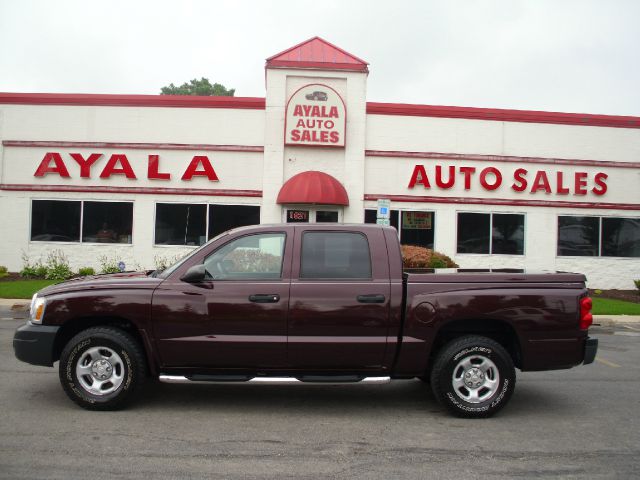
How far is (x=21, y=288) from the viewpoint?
15.0 metres

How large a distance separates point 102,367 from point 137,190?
13.5 metres

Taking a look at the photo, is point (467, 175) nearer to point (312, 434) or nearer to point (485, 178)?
point (485, 178)

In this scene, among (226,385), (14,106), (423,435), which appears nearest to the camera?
(423,435)

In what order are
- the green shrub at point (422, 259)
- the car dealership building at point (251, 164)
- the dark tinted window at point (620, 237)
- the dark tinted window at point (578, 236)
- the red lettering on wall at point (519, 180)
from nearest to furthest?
the green shrub at point (422, 259), the car dealership building at point (251, 164), the red lettering on wall at point (519, 180), the dark tinted window at point (578, 236), the dark tinted window at point (620, 237)

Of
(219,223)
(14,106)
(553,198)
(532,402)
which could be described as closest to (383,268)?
(532,402)

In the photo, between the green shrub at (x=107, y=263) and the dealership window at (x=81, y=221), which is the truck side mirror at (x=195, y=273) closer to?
the green shrub at (x=107, y=263)

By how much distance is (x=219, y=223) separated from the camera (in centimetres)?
1828

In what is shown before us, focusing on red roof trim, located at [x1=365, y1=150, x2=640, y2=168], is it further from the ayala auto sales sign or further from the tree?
the tree

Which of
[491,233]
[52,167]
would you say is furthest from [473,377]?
[52,167]

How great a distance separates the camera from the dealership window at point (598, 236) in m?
19.0

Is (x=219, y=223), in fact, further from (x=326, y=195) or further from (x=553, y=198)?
(x=553, y=198)

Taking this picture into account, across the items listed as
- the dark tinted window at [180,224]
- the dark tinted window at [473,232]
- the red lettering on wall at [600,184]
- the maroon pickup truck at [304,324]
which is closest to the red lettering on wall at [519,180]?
the dark tinted window at [473,232]

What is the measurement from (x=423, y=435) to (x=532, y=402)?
181 centimetres

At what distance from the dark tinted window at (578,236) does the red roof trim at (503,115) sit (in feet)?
10.2
